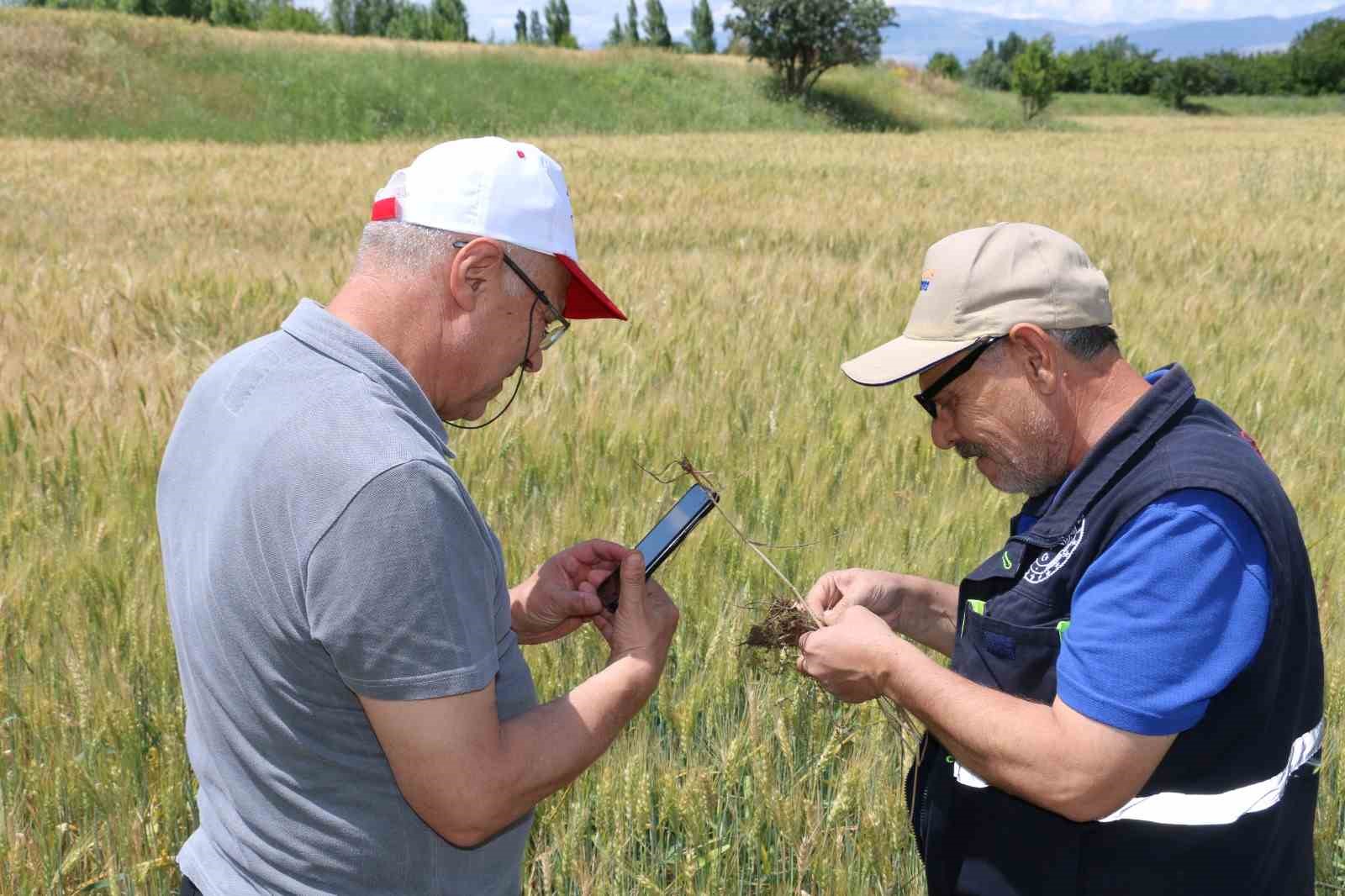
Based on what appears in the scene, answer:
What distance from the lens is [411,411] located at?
1.35 m

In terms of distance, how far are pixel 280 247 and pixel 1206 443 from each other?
283 inches

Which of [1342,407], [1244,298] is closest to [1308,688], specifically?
[1342,407]

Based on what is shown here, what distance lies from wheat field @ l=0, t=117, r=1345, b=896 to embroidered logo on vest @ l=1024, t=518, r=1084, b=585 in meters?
0.68

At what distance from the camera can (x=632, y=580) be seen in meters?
1.64

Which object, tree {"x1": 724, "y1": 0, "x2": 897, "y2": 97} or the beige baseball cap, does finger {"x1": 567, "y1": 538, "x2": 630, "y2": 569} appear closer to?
the beige baseball cap

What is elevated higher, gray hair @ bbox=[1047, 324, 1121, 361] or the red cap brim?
the red cap brim

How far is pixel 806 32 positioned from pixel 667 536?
135ft

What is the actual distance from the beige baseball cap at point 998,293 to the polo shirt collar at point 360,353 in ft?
2.37

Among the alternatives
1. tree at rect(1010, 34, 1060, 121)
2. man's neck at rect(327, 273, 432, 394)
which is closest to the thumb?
man's neck at rect(327, 273, 432, 394)

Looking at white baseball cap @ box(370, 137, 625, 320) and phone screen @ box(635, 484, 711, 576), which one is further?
phone screen @ box(635, 484, 711, 576)

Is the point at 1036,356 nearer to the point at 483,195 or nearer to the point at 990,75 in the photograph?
the point at 483,195

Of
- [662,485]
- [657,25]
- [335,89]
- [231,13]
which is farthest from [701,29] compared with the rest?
[662,485]

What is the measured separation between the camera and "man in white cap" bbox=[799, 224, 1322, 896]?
1324mm

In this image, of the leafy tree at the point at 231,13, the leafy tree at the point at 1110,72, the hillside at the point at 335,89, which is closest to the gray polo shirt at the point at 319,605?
the hillside at the point at 335,89
